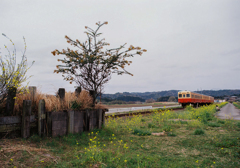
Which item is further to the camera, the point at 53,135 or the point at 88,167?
the point at 53,135

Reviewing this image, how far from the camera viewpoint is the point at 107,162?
4.32 meters

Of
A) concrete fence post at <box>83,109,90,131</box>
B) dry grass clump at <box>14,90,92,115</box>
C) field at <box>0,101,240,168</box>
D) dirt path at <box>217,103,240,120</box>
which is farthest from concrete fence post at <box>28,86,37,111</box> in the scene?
dirt path at <box>217,103,240,120</box>

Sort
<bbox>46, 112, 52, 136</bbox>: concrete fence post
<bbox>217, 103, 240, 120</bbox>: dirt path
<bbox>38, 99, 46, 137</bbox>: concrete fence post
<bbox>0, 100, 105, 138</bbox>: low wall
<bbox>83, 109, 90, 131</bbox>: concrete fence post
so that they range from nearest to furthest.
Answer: <bbox>0, 100, 105, 138</bbox>: low wall, <bbox>38, 99, 46, 137</bbox>: concrete fence post, <bbox>46, 112, 52, 136</bbox>: concrete fence post, <bbox>83, 109, 90, 131</bbox>: concrete fence post, <bbox>217, 103, 240, 120</bbox>: dirt path

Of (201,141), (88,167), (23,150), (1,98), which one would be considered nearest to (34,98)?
(1,98)

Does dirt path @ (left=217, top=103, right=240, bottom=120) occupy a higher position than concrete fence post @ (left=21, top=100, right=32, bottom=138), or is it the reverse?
concrete fence post @ (left=21, top=100, right=32, bottom=138)

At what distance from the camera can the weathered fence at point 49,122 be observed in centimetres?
527

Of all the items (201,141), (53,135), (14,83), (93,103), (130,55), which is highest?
(130,55)

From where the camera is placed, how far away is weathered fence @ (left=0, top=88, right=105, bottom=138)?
5.27 meters

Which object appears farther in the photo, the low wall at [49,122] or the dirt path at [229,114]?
the dirt path at [229,114]

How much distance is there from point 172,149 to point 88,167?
113 inches

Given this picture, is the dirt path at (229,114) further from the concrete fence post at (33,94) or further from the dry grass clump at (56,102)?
the concrete fence post at (33,94)

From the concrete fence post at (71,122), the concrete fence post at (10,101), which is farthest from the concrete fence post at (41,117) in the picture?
the concrete fence post at (71,122)

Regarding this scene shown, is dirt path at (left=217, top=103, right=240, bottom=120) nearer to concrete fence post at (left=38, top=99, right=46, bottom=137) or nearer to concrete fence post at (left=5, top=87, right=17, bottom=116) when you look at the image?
concrete fence post at (left=38, top=99, right=46, bottom=137)

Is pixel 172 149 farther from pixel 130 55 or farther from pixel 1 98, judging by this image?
pixel 1 98
